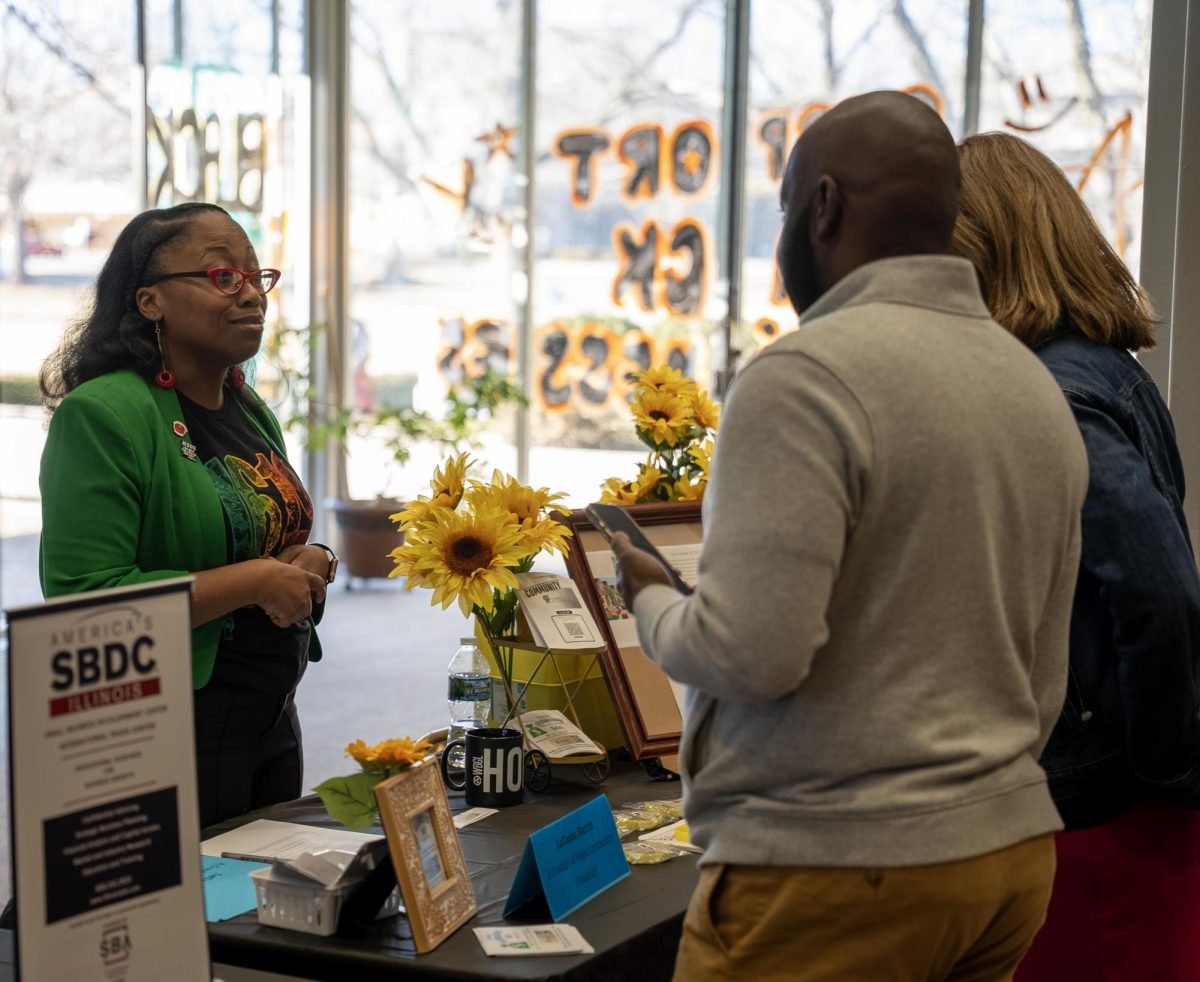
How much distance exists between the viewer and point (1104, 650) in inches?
69.6

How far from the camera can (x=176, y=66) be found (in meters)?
6.97

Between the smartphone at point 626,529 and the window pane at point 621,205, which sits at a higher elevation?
the window pane at point 621,205

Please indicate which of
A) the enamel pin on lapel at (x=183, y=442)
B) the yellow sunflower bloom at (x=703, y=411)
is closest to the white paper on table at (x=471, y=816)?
the enamel pin on lapel at (x=183, y=442)

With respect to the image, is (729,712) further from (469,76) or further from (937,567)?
(469,76)

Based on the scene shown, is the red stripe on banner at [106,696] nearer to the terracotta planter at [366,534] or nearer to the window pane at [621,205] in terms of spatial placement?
the terracotta planter at [366,534]

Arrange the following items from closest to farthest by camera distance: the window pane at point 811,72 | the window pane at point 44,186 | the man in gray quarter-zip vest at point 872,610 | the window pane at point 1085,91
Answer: the man in gray quarter-zip vest at point 872,610 → the window pane at point 44,186 → the window pane at point 1085,91 → the window pane at point 811,72

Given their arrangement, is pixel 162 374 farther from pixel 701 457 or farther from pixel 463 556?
pixel 701 457

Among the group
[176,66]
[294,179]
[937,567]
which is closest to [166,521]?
[937,567]

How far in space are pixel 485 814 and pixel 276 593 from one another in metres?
0.44

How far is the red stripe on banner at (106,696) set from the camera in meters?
1.18

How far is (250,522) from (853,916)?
1.27m

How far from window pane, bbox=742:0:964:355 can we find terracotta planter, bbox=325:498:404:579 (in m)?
2.26

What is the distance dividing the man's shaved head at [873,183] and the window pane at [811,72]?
6308mm

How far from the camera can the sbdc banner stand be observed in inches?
45.8
